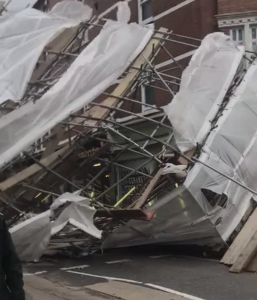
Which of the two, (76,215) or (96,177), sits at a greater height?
(96,177)

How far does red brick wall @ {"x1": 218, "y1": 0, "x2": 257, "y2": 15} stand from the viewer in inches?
619

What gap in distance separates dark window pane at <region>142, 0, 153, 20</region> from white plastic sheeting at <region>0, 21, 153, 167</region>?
829cm

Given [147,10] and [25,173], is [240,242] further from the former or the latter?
[147,10]

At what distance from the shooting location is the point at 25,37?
10297mm

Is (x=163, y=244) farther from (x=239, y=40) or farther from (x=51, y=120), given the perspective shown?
(x=239, y=40)

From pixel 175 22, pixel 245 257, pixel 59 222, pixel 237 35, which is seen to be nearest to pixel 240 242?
pixel 245 257

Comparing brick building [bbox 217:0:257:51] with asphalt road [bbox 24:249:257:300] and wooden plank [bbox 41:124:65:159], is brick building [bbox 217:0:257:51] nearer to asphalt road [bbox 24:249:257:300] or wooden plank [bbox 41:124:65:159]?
wooden plank [bbox 41:124:65:159]

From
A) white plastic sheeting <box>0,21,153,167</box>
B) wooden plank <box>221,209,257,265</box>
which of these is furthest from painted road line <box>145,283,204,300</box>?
white plastic sheeting <box>0,21,153,167</box>

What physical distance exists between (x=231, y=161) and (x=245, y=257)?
1.92 m

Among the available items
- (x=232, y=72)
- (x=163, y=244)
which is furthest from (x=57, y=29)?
(x=163, y=244)

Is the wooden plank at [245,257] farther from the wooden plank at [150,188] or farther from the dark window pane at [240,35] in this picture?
the dark window pane at [240,35]

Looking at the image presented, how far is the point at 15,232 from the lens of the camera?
9266mm

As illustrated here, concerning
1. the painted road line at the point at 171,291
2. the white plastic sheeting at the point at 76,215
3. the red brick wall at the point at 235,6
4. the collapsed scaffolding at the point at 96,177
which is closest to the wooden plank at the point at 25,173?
the collapsed scaffolding at the point at 96,177

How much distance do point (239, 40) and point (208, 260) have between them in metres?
8.36
